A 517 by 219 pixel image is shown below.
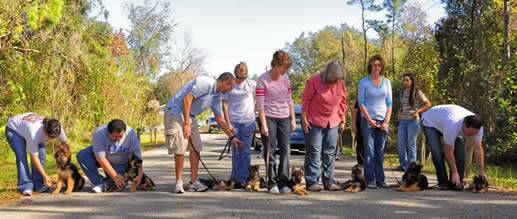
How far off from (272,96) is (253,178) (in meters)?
1.27

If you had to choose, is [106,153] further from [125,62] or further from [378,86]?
[125,62]

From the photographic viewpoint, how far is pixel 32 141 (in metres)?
7.34

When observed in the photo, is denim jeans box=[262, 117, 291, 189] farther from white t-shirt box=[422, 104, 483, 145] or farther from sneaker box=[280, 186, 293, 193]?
white t-shirt box=[422, 104, 483, 145]

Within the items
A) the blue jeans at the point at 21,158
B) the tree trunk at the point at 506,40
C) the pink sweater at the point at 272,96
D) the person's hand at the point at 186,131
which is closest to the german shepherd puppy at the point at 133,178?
the person's hand at the point at 186,131

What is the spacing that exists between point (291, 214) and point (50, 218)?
2.69m

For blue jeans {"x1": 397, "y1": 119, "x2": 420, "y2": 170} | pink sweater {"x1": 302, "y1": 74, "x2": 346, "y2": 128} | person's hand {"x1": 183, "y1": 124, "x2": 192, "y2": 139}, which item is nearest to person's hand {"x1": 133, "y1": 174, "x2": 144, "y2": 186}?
person's hand {"x1": 183, "y1": 124, "x2": 192, "y2": 139}

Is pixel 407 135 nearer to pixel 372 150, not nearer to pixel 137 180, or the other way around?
pixel 372 150

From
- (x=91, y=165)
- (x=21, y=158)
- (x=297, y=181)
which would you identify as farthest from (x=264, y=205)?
(x=21, y=158)

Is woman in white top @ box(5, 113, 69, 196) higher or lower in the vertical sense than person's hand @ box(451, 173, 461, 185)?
higher

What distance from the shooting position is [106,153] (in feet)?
24.9

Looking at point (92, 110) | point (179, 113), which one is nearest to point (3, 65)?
point (92, 110)

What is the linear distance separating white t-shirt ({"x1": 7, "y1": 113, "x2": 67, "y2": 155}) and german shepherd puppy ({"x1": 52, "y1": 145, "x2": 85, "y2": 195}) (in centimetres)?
22

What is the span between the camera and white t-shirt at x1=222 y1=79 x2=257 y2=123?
825 centimetres

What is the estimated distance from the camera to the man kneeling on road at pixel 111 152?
290 inches
